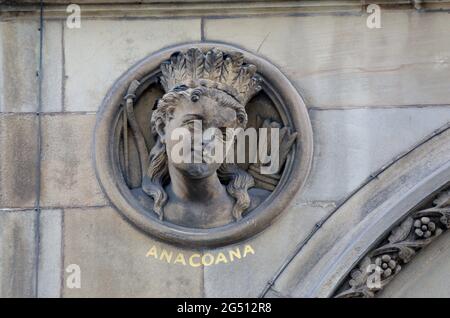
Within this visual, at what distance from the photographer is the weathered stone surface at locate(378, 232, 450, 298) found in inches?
588

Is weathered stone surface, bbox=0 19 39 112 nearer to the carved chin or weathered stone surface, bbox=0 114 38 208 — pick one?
weathered stone surface, bbox=0 114 38 208

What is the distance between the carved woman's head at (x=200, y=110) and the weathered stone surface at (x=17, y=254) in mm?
866

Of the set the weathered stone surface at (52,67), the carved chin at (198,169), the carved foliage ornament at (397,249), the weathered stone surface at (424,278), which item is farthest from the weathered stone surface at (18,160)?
the weathered stone surface at (424,278)

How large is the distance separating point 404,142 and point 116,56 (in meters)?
2.12

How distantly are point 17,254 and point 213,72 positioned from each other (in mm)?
1841

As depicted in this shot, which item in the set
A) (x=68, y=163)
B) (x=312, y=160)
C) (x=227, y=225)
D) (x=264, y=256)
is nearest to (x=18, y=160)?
(x=68, y=163)

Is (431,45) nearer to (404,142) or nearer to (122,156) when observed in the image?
(404,142)

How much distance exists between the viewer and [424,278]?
1496cm

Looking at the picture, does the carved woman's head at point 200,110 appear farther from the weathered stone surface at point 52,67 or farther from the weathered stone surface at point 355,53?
the weathered stone surface at point 52,67

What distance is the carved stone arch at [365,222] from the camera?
1477 centimetres

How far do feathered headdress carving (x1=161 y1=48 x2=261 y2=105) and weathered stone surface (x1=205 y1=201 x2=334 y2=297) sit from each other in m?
0.88

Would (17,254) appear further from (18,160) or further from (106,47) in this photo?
(106,47)
